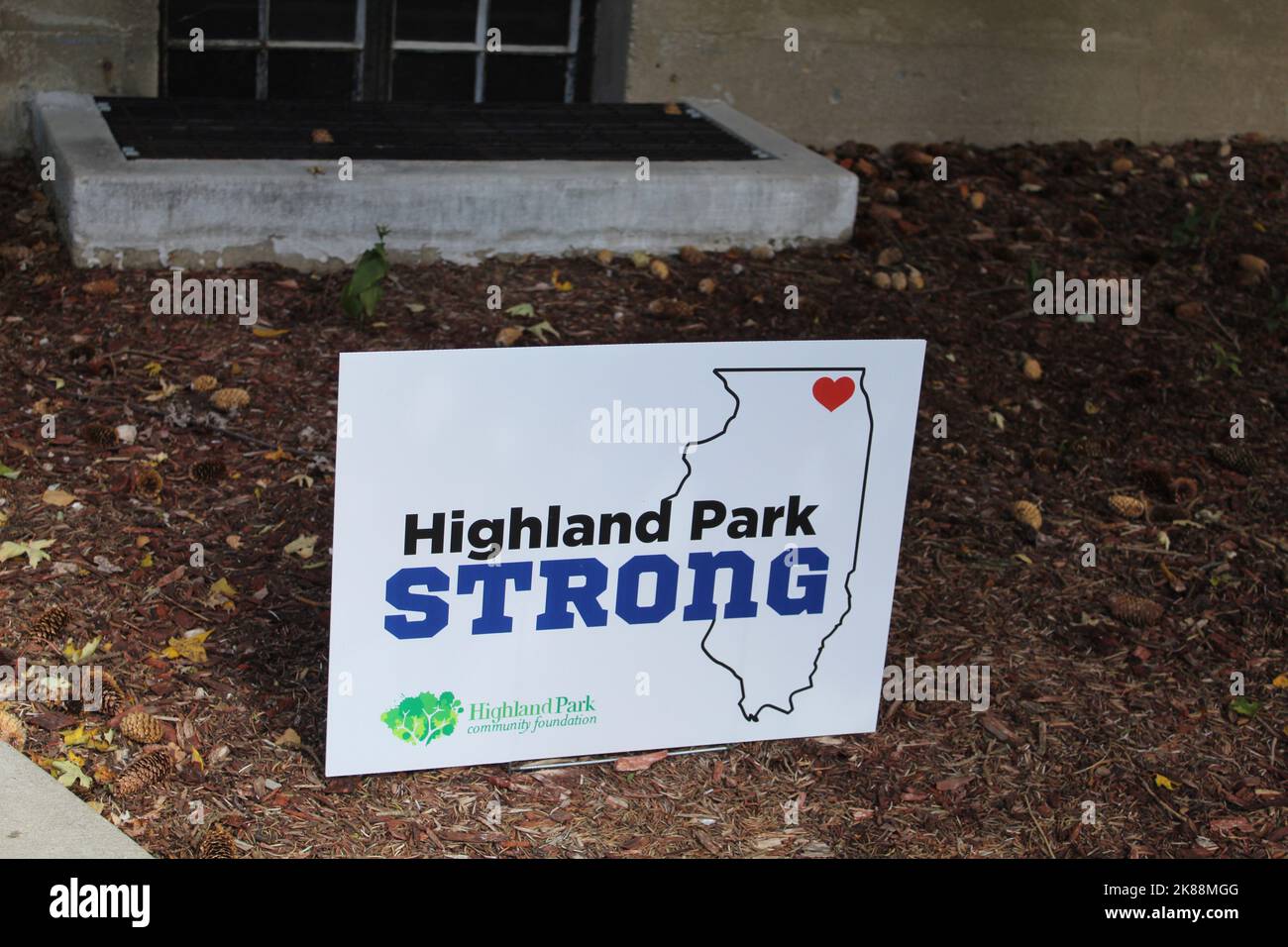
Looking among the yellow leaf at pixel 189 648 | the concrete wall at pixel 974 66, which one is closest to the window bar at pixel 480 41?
the concrete wall at pixel 974 66

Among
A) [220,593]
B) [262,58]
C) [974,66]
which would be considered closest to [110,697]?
[220,593]

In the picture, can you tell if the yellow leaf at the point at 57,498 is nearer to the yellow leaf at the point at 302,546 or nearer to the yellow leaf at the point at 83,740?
the yellow leaf at the point at 302,546

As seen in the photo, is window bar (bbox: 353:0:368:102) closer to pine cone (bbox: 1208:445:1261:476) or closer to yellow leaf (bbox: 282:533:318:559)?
yellow leaf (bbox: 282:533:318:559)

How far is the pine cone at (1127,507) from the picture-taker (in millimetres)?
4629

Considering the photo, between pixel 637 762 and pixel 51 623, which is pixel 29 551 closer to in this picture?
pixel 51 623

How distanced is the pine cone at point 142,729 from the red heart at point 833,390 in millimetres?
1638

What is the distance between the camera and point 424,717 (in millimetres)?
3250

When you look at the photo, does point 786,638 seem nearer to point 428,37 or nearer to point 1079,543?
point 1079,543

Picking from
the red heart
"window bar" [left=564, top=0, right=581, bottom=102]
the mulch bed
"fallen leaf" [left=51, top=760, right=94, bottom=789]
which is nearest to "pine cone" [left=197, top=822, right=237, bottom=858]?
the mulch bed

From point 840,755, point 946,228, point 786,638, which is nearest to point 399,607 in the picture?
point 786,638

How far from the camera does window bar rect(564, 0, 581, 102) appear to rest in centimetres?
699

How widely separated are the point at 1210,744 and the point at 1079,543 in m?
0.89

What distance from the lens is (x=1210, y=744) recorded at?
372 centimetres

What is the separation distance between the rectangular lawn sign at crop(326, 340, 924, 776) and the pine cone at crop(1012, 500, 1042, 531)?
1137 millimetres
